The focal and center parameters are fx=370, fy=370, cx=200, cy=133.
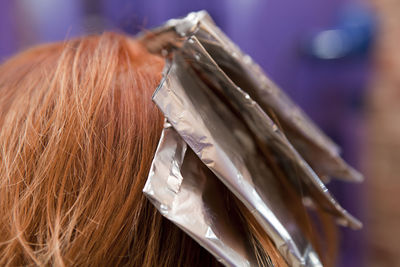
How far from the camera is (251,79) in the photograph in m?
0.54

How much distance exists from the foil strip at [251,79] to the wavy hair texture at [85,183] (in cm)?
11

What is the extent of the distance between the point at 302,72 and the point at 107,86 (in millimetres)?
1213

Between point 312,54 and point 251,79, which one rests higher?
point 312,54

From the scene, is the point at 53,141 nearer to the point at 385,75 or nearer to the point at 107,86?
the point at 107,86

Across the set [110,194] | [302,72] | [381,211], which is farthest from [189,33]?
[381,211]

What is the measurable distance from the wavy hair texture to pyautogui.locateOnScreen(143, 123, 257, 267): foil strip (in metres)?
0.04

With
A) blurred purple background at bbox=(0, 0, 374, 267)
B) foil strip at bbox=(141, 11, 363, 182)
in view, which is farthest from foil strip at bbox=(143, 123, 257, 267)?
blurred purple background at bbox=(0, 0, 374, 267)

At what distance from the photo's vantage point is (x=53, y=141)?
0.48 metres

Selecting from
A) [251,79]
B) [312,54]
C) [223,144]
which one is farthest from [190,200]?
[312,54]

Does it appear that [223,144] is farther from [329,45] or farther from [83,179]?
[329,45]

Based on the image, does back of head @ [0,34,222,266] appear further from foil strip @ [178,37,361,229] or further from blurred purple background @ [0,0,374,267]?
blurred purple background @ [0,0,374,267]

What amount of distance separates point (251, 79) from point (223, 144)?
125mm

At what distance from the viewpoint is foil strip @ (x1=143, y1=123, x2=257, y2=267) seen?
420 mm

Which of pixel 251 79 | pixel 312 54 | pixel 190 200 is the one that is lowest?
pixel 190 200
